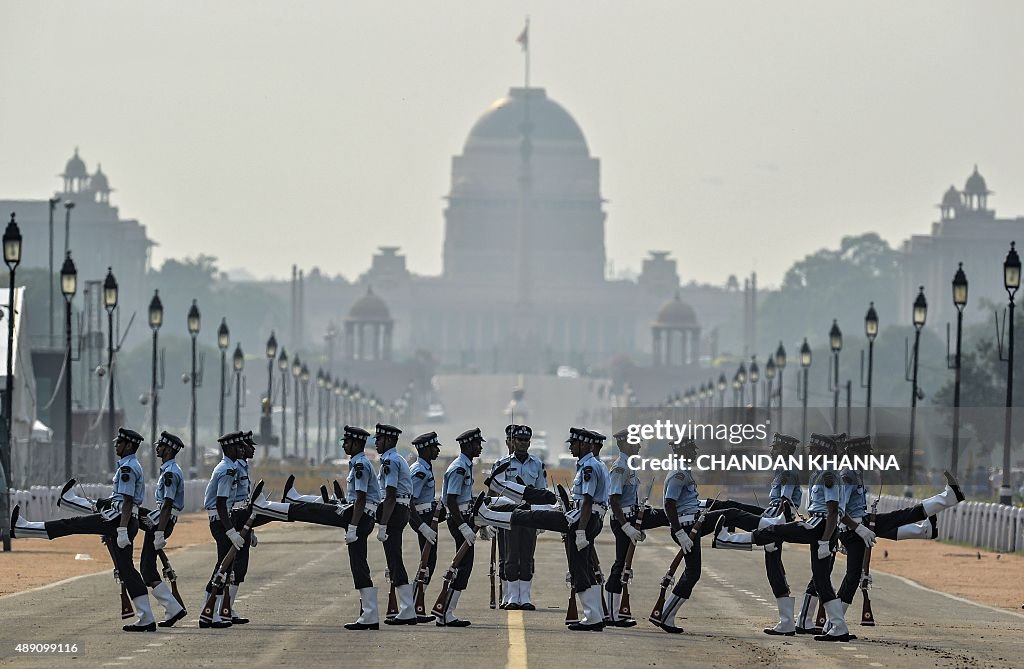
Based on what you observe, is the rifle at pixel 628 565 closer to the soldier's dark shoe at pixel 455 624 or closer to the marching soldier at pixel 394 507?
the soldier's dark shoe at pixel 455 624

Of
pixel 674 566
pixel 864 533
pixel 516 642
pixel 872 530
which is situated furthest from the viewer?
pixel 674 566

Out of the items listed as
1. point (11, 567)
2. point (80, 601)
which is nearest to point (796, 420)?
point (11, 567)

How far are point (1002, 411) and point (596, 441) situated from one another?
80.1m

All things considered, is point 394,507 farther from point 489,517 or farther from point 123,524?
point 123,524

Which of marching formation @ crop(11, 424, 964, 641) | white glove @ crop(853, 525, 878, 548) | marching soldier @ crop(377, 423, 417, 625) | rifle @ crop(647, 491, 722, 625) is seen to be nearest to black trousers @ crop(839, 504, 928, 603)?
marching formation @ crop(11, 424, 964, 641)

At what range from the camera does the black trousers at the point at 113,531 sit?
23844 millimetres

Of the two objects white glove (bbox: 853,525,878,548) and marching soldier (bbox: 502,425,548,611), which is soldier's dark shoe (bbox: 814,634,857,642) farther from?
marching soldier (bbox: 502,425,548,611)

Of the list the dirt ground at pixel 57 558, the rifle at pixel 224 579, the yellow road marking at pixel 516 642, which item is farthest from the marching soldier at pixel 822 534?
the dirt ground at pixel 57 558

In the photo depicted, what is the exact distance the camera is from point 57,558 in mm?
40844

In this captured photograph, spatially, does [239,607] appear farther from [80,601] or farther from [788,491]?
[788,491]

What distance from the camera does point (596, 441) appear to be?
24.6 meters

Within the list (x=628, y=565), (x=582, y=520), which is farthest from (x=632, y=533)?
(x=628, y=565)

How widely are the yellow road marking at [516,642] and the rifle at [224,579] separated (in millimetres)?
2762

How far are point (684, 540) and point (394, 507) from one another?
284 centimetres
